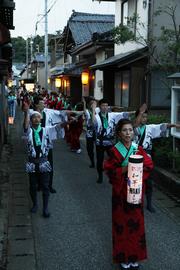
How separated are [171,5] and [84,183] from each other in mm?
8874

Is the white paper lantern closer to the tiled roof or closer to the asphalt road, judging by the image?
the asphalt road

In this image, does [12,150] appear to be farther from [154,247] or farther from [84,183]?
[154,247]

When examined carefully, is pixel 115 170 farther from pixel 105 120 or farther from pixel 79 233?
pixel 105 120

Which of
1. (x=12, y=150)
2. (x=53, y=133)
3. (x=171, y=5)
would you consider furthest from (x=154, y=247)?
(x=171, y=5)

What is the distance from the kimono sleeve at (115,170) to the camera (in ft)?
14.5

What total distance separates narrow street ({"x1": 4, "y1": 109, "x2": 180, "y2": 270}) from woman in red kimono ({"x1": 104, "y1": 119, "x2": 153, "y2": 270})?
0.40 meters

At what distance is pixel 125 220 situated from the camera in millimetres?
4469

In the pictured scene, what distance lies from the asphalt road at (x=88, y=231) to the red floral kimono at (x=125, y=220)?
415 millimetres

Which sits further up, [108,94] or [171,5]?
[171,5]

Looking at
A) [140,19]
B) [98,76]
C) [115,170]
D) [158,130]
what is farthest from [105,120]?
[98,76]

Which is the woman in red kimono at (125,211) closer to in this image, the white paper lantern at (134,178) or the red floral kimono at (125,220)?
→ the red floral kimono at (125,220)

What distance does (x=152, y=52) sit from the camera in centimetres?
1412

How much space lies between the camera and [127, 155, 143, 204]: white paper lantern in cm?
417

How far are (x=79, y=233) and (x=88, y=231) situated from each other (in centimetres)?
16
